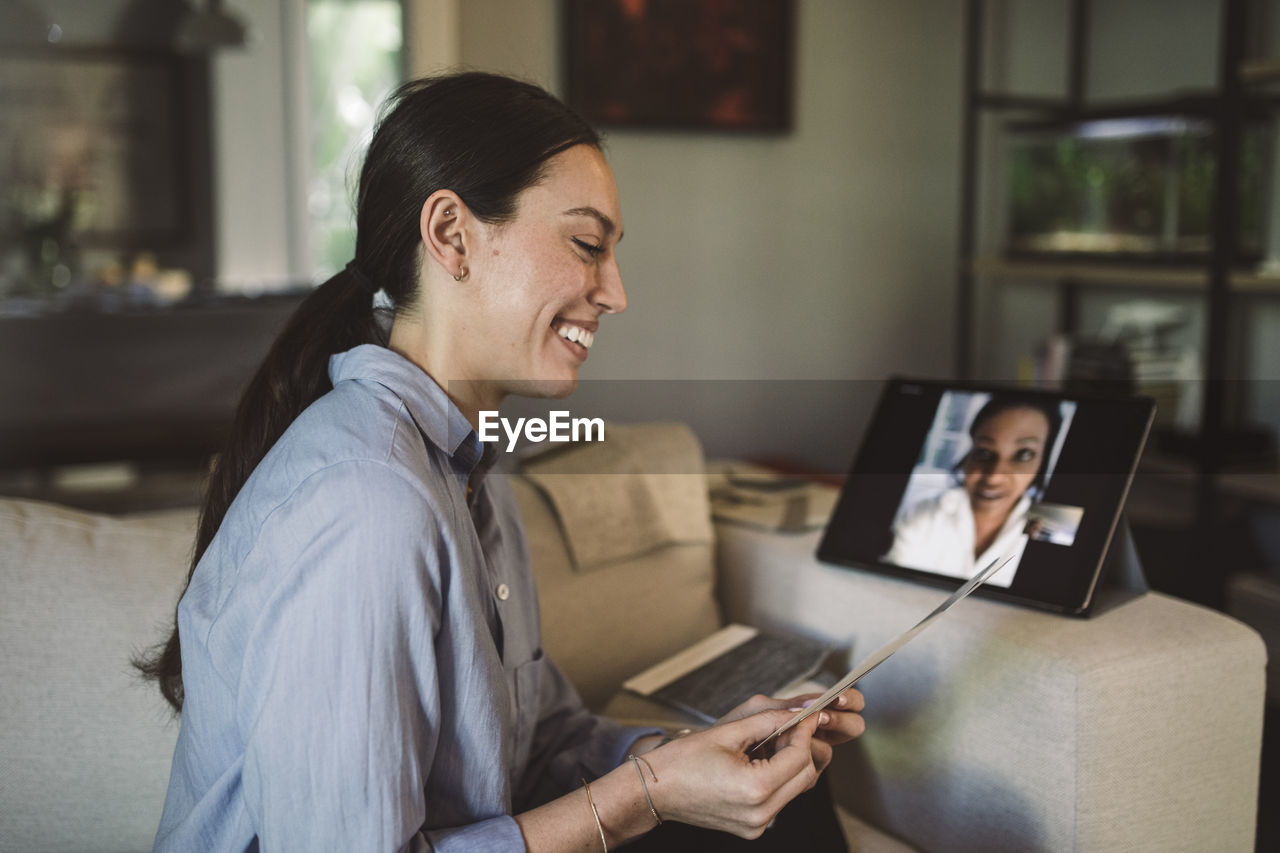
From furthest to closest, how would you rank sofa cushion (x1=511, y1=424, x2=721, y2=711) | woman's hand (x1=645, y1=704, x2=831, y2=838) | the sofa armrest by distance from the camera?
sofa cushion (x1=511, y1=424, x2=721, y2=711), the sofa armrest, woman's hand (x1=645, y1=704, x2=831, y2=838)

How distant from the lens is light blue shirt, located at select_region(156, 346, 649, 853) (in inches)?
28.9

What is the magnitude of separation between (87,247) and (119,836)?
494 centimetres

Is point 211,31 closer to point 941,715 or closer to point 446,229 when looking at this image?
point 446,229

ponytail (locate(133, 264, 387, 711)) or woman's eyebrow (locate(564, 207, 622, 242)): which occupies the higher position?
woman's eyebrow (locate(564, 207, 622, 242))

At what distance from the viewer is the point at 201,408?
3795 mm

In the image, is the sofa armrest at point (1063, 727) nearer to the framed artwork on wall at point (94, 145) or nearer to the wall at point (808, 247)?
the wall at point (808, 247)

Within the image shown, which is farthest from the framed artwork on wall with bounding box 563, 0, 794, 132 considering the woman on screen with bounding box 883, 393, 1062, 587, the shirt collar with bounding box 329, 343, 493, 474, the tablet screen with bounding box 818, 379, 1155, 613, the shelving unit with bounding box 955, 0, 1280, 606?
the shirt collar with bounding box 329, 343, 493, 474

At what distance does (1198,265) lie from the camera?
108 inches

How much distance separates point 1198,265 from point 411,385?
2.45 meters

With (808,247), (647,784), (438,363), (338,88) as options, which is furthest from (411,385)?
(338,88)

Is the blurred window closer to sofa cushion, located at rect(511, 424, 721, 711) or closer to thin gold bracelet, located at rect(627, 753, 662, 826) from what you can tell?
sofa cushion, located at rect(511, 424, 721, 711)

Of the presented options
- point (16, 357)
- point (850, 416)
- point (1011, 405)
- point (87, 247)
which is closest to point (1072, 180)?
point (850, 416)

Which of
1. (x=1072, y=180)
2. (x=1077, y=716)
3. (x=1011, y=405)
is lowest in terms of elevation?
(x=1077, y=716)

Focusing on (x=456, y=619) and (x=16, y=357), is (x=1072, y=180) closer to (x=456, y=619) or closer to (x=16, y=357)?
(x=456, y=619)
